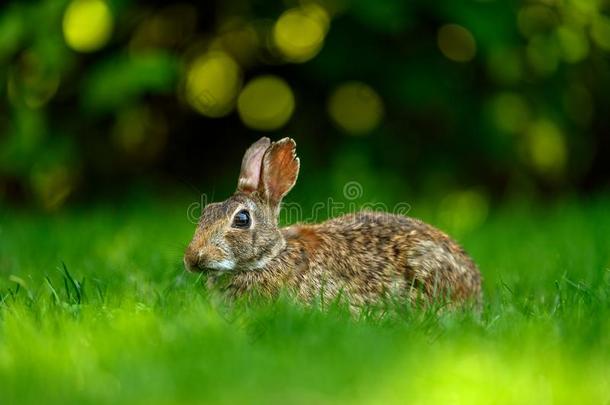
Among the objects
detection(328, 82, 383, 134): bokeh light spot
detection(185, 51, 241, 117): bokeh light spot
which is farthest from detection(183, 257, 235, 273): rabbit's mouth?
detection(185, 51, 241, 117): bokeh light spot

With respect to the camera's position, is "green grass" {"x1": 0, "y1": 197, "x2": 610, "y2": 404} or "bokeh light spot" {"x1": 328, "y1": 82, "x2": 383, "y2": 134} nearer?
"green grass" {"x1": 0, "y1": 197, "x2": 610, "y2": 404}

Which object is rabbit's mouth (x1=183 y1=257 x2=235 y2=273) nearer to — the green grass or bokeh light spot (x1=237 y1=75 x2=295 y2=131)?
the green grass

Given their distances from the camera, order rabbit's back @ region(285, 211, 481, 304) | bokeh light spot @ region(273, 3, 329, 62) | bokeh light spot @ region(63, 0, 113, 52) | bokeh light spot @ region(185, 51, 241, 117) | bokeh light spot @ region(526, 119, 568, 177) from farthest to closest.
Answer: bokeh light spot @ region(185, 51, 241, 117)
bokeh light spot @ region(526, 119, 568, 177)
bokeh light spot @ region(273, 3, 329, 62)
bokeh light spot @ region(63, 0, 113, 52)
rabbit's back @ region(285, 211, 481, 304)

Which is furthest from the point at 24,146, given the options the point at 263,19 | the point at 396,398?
the point at 396,398

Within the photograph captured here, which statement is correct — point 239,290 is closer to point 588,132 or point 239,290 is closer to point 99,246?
point 99,246

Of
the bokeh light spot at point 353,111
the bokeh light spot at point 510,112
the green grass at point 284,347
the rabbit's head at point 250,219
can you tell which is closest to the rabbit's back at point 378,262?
the rabbit's head at point 250,219

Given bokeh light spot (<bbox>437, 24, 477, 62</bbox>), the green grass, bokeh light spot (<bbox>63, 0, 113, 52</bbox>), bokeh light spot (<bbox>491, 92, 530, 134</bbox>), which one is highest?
bokeh light spot (<bbox>437, 24, 477, 62</bbox>)

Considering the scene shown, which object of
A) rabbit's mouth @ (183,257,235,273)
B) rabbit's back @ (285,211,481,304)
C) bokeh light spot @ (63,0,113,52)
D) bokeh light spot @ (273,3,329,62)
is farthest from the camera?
bokeh light spot @ (273,3,329,62)
